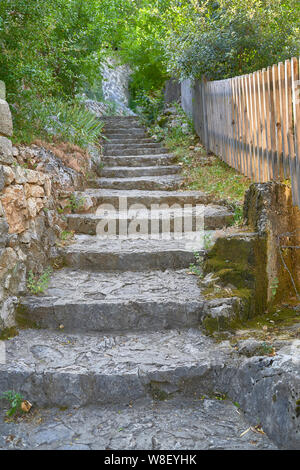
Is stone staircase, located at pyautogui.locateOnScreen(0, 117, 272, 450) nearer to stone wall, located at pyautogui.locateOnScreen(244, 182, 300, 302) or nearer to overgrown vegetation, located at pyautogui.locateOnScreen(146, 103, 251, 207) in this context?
stone wall, located at pyautogui.locateOnScreen(244, 182, 300, 302)

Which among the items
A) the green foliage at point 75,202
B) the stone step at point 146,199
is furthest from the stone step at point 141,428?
the stone step at point 146,199

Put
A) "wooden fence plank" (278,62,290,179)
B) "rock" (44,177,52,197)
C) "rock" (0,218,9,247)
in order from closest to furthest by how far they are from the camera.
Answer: "rock" (0,218,9,247) < "wooden fence plank" (278,62,290,179) < "rock" (44,177,52,197)

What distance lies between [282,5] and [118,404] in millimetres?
7915

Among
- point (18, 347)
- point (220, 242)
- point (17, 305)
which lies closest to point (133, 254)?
point (220, 242)

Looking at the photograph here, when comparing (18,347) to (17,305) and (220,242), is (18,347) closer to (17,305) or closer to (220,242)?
(17,305)

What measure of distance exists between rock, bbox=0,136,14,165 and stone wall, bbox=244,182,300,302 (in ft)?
7.45

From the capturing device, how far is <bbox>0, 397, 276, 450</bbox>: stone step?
2.46m

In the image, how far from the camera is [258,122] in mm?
4895

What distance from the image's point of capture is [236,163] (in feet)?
20.2

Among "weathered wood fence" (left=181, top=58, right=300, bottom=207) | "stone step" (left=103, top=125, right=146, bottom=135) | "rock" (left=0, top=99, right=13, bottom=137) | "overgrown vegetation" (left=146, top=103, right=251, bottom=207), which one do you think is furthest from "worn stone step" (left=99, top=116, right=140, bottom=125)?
"rock" (left=0, top=99, right=13, bottom=137)

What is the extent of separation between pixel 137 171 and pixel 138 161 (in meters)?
0.69

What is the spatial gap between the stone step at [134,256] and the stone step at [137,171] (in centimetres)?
284

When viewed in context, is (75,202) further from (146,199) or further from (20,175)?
(20,175)

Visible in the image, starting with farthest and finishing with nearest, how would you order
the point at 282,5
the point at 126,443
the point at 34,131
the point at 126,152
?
the point at 126,152, the point at 282,5, the point at 34,131, the point at 126,443
